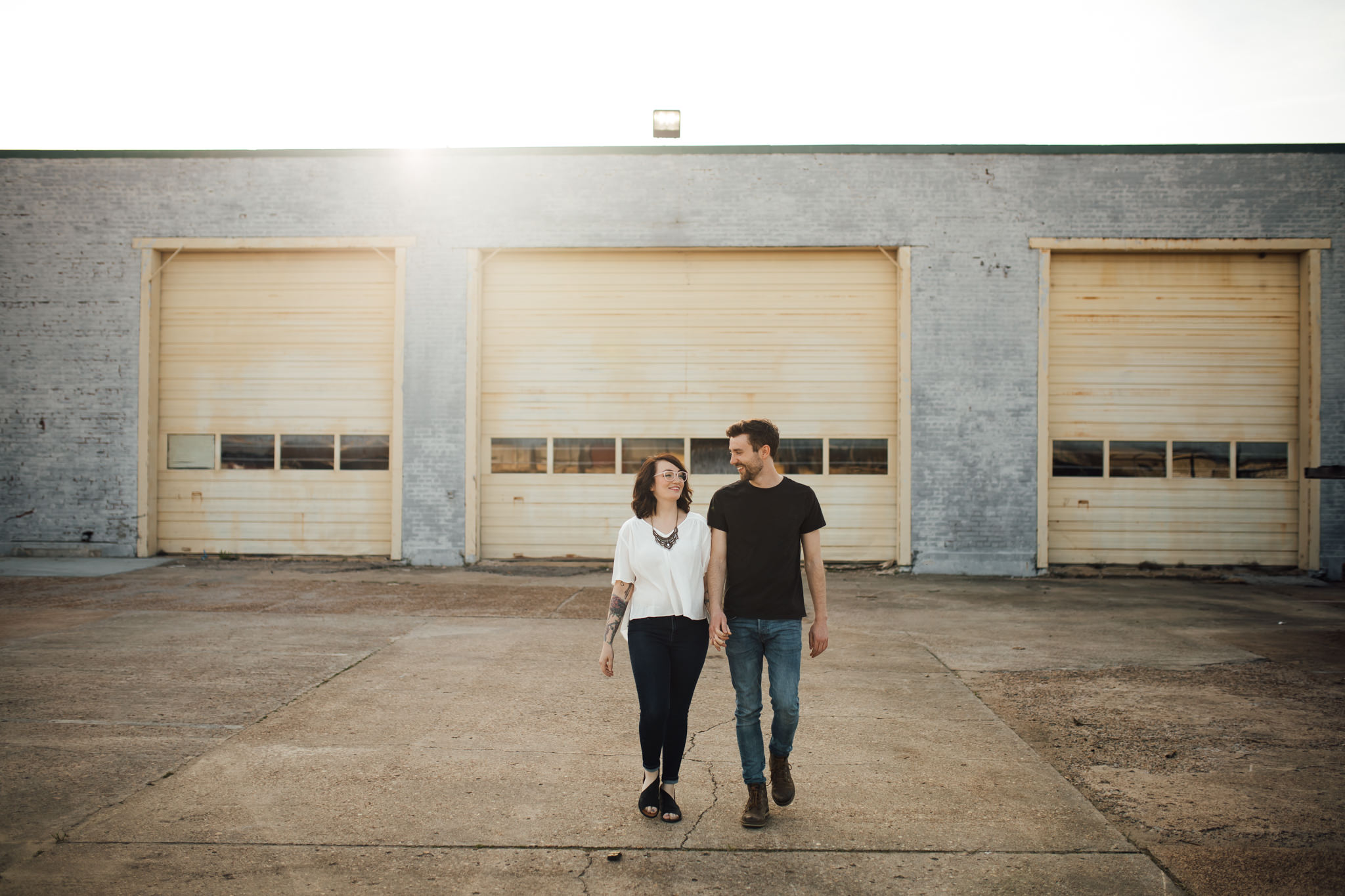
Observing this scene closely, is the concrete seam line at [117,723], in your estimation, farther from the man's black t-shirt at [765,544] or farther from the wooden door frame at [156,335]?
the wooden door frame at [156,335]

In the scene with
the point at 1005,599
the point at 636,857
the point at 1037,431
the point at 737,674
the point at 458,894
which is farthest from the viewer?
the point at 1037,431

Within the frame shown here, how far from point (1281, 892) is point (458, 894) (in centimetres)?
318

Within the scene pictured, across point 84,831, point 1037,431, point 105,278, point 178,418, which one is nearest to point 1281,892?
point 84,831

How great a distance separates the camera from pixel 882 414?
41.3 ft

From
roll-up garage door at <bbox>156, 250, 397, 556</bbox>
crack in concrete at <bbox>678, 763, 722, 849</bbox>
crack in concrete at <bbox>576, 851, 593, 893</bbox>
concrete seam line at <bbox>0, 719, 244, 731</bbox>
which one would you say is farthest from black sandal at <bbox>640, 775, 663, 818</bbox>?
roll-up garage door at <bbox>156, 250, 397, 556</bbox>

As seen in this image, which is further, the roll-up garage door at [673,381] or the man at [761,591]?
the roll-up garage door at [673,381]

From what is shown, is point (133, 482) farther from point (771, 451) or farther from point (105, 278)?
point (771, 451)

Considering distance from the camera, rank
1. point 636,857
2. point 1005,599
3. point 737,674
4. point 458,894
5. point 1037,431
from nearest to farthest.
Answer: point 458,894 → point 636,857 → point 737,674 → point 1005,599 → point 1037,431

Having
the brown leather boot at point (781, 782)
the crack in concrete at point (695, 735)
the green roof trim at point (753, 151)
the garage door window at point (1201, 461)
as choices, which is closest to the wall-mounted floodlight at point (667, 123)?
the green roof trim at point (753, 151)

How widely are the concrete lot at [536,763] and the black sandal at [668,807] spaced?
36 millimetres

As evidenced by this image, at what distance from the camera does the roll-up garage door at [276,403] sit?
12836 millimetres

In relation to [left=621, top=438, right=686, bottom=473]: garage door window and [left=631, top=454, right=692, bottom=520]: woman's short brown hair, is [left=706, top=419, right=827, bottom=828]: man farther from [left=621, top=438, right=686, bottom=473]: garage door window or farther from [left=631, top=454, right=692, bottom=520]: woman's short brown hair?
[left=621, top=438, right=686, bottom=473]: garage door window

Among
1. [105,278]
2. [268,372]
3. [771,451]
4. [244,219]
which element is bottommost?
[771,451]

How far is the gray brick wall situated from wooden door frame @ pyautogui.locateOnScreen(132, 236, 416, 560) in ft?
0.42
